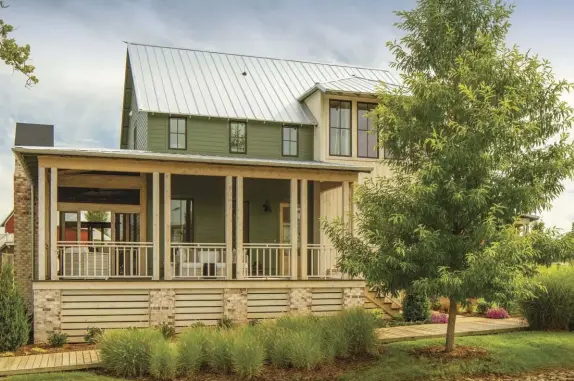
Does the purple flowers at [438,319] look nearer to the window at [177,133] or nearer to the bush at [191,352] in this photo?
the bush at [191,352]

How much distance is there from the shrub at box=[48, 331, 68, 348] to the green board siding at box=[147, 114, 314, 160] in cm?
684

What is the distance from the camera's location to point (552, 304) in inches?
586

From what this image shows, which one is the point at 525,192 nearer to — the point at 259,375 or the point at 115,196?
the point at 259,375

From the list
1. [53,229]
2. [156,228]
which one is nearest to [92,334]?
[53,229]

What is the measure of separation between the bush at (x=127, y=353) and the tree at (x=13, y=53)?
6.39 meters

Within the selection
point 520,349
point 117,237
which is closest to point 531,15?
point 520,349

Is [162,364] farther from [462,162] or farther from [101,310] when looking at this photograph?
[462,162]

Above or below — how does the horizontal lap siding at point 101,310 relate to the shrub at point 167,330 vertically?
above

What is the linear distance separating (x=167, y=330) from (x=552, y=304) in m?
9.19

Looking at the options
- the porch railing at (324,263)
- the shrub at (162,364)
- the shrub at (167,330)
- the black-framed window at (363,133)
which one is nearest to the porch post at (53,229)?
the shrub at (167,330)

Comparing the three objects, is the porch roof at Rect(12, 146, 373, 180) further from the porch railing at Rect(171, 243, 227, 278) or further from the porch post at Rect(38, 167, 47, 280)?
the porch railing at Rect(171, 243, 227, 278)

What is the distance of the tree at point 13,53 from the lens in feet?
45.3

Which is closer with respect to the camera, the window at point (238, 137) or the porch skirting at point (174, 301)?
the porch skirting at point (174, 301)

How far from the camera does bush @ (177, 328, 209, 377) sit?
1123cm
